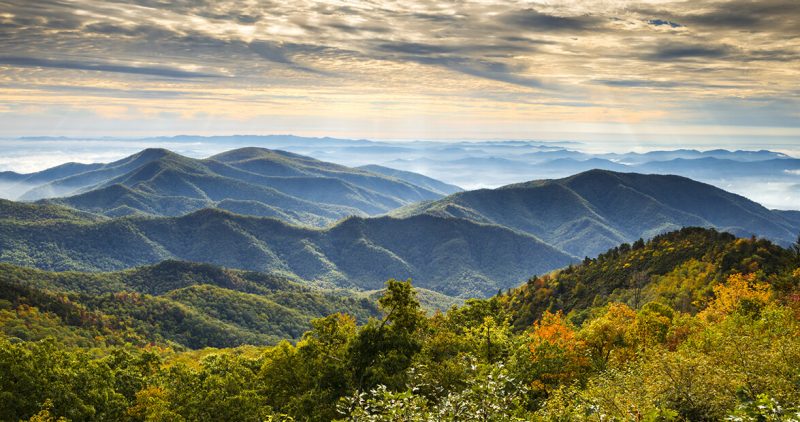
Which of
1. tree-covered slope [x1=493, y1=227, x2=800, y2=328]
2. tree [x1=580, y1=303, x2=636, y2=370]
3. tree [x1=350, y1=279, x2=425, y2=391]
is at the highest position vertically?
tree [x1=350, y1=279, x2=425, y2=391]

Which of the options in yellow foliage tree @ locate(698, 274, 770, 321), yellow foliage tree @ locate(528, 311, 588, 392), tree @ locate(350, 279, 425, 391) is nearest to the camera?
tree @ locate(350, 279, 425, 391)

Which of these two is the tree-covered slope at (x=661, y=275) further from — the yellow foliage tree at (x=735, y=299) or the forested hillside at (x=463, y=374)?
the forested hillside at (x=463, y=374)

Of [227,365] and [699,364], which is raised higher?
[699,364]

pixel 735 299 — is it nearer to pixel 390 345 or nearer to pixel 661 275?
pixel 390 345

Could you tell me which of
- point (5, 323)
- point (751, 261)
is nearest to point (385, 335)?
point (751, 261)

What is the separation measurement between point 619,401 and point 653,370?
287 inches

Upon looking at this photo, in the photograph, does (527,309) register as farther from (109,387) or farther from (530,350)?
(109,387)

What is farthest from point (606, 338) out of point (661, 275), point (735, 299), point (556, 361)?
point (661, 275)

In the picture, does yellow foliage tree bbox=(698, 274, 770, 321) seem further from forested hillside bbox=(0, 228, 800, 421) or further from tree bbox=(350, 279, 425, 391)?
tree bbox=(350, 279, 425, 391)

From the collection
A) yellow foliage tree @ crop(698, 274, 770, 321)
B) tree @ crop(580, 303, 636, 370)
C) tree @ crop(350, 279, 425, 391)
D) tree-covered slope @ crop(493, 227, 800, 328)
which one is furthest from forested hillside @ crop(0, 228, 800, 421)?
tree-covered slope @ crop(493, 227, 800, 328)

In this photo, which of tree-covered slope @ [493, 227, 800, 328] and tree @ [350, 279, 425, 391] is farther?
tree-covered slope @ [493, 227, 800, 328]

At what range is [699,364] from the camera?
1331 inches

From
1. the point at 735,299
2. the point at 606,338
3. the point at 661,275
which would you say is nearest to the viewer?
the point at 606,338

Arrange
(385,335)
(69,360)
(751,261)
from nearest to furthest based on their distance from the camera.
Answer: (385,335) → (69,360) → (751,261)
